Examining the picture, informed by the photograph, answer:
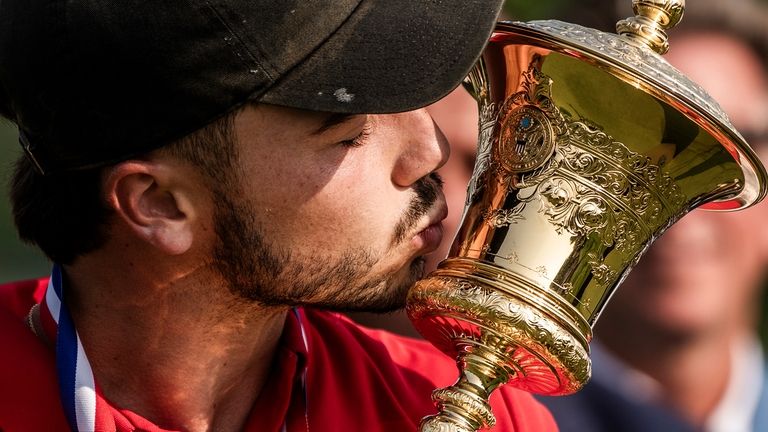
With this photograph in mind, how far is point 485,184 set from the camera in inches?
111

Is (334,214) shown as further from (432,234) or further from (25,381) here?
(25,381)

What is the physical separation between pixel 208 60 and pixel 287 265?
1.65 ft

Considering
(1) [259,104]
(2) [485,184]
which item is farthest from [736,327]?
(1) [259,104]

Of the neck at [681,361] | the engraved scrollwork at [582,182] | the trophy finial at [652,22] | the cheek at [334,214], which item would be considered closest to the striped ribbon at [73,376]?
the cheek at [334,214]

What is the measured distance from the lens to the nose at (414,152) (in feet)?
9.27

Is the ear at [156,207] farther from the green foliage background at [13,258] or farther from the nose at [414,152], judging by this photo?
the green foliage background at [13,258]

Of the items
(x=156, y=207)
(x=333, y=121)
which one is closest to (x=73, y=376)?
(x=156, y=207)

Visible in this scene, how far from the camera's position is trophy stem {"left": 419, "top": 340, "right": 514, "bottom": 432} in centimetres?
266

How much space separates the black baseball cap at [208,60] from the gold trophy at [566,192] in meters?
0.18

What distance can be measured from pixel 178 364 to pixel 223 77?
73 cm

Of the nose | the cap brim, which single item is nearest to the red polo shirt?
the nose

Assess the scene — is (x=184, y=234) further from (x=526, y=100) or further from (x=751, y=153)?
(x=751, y=153)

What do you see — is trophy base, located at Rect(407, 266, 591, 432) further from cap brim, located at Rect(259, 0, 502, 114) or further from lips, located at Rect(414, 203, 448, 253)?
cap brim, located at Rect(259, 0, 502, 114)

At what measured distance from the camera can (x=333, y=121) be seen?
2729 mm
